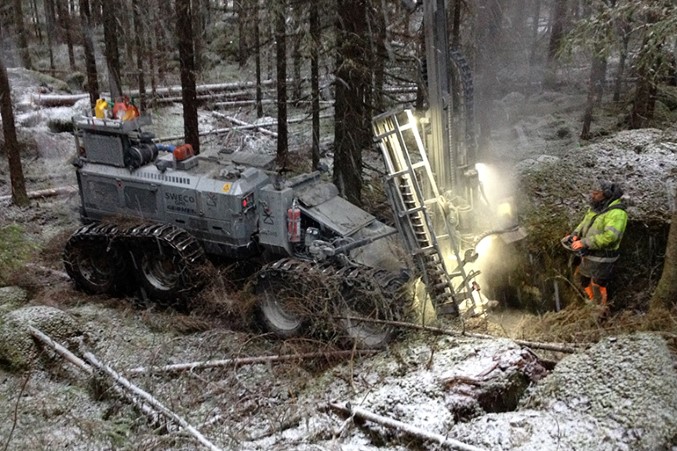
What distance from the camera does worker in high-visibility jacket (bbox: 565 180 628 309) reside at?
732cm

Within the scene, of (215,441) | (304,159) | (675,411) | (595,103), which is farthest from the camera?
(595,103)

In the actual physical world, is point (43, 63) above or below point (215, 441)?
above

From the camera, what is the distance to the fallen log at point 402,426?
492 cm

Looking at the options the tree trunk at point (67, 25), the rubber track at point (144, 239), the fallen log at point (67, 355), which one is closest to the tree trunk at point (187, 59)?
the rubber track at point (144, 239)

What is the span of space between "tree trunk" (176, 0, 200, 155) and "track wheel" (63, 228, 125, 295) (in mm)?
4654

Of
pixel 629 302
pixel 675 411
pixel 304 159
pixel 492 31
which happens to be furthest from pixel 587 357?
pixel 492 31

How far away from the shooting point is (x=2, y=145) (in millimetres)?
17312

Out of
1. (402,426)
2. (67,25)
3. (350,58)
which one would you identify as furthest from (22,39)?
(402,426)

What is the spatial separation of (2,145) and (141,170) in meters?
10.8

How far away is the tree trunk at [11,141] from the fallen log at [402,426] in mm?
10998

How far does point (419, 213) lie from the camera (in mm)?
7258

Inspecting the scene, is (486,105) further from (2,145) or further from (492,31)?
(2,145)

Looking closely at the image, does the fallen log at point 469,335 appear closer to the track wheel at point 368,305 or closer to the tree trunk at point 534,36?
the track wheel at point 368,305

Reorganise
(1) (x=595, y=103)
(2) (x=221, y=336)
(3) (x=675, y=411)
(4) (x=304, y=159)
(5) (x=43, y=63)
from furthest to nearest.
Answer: (5) (x=43, y=63) < (1) (x=595, y=103) < (4) (x=304, y=159) < (2) (x=221, y=336) < (3) (x=675, y=411)
